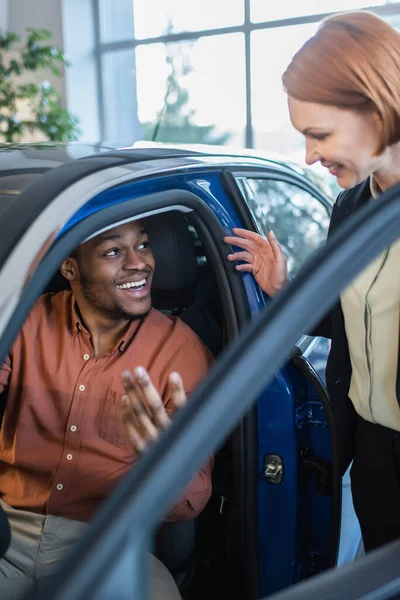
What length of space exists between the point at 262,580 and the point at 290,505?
0.21 m

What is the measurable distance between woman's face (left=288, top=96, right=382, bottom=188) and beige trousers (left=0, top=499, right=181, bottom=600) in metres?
0.86

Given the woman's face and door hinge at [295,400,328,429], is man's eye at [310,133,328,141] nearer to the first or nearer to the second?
the woman's face

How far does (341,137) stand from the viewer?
3.99ft

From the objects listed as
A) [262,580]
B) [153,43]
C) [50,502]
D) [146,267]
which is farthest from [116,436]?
[153,43]

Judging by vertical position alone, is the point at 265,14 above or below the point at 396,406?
above

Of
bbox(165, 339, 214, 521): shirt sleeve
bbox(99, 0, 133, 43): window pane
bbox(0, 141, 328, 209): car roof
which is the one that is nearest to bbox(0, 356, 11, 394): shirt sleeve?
bbox(165, 339, 214, 521): shirt sleeve

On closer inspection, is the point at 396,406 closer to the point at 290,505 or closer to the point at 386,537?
the point at 386,537

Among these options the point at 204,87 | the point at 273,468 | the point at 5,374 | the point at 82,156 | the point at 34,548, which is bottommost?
the point at 34,548

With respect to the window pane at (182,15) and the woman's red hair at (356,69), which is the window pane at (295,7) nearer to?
the window pane at (182,15)

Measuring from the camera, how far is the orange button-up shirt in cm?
155

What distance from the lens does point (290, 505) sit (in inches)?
65.6

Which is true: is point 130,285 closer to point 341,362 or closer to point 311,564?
point 341,362

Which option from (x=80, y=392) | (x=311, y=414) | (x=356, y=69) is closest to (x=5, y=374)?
(x=80, y=392)

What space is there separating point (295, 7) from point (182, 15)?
48.5 inches
